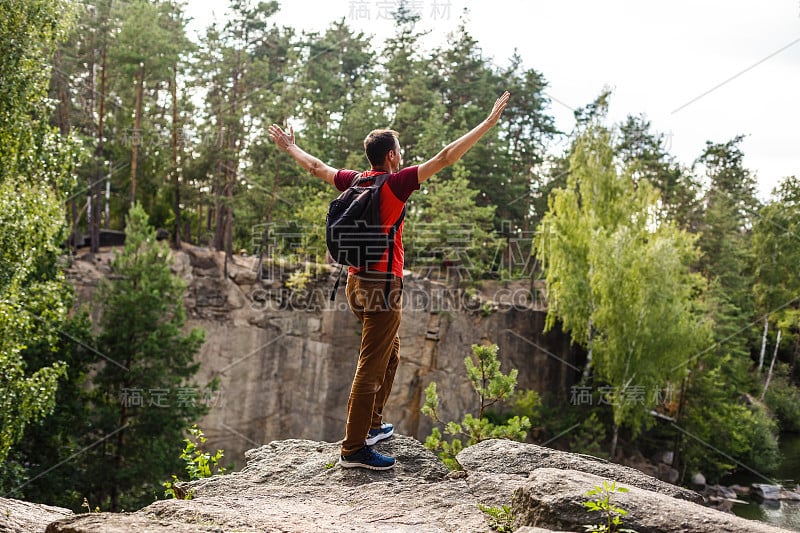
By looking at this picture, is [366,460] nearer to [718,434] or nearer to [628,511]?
[628,511]

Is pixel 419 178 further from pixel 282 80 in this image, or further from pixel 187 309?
pixel 282 80

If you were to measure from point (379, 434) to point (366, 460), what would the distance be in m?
0.38

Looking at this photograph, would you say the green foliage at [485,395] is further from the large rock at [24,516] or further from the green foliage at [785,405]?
the green foliage at [785,405]

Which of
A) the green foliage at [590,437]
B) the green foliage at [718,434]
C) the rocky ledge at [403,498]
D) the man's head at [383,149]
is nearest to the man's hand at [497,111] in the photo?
the man's head at [383,149]

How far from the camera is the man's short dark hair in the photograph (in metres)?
4.48

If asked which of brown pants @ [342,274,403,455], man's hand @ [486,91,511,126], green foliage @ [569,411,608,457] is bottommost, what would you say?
green foliage @ [569,411,608,457]

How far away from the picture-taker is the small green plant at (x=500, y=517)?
11.6 feet

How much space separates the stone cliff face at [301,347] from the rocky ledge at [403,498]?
15329 mm

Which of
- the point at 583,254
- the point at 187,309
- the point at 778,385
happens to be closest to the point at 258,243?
the point at 187,309

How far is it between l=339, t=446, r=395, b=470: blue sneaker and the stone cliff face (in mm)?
16071

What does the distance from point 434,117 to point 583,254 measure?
697cm

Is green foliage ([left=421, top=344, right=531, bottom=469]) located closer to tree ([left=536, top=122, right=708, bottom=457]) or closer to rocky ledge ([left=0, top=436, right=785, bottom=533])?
rocky ledge ([left=0, top=436, right=785, bottom=533])

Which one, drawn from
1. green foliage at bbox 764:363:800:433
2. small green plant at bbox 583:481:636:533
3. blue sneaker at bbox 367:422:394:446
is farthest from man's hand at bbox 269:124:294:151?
green foliage at bbox 764:363:800:433

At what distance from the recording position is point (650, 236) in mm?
20781
